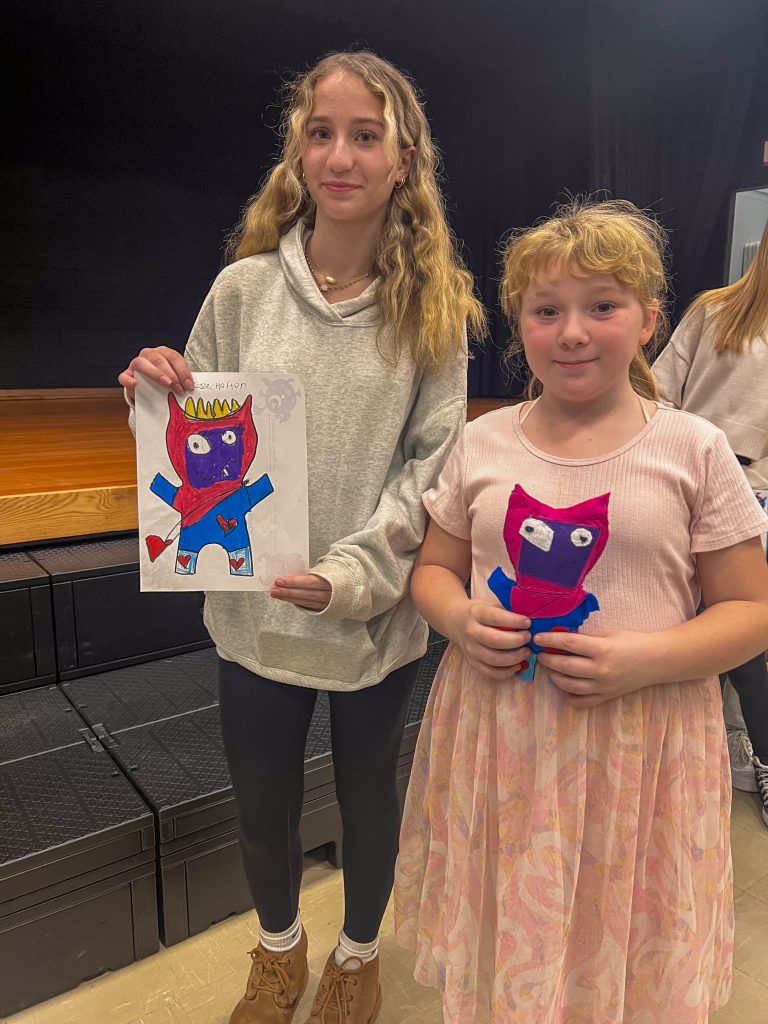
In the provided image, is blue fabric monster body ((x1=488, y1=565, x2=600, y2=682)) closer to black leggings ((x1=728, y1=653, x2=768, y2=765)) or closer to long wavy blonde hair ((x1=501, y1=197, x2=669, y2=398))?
long wavy blonde hair ((x1=501, y1=197, x2=669, y2=398))

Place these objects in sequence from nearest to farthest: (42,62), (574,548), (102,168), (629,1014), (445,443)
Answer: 1. (574,548)
2. (629,1014)
3. (445,443)
4. (42,62)
5. (102,168)

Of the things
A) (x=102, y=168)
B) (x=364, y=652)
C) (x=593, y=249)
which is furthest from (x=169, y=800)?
(x=102, y=168)

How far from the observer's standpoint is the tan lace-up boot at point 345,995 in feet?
3.92

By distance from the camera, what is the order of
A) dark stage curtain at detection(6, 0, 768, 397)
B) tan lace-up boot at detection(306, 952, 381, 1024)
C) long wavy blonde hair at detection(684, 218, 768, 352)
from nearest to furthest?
tan lace-up boot at detection(306, 952, 381, 1024) → long wavy blonde hair at detection(684, 218, 768, 352) → dark stage curtain at detection(6, 0, 768, 397)

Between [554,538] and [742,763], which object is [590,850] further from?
[742,763]

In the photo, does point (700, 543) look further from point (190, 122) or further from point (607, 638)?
point (190, 122)

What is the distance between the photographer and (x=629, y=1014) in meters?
0.89

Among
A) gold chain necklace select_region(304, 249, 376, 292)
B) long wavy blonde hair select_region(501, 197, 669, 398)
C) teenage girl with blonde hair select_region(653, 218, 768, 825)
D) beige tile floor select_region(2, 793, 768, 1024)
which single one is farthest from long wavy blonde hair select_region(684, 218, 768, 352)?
beige tile floor select_region(2, 793, 768, 1024)

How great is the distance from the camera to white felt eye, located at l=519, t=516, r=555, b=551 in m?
0.76

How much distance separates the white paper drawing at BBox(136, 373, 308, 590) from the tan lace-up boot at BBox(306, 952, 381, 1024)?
26.4 inches

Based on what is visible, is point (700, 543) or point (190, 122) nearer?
point (700, 543)

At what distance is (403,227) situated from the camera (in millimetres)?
1023

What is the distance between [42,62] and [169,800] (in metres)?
3.23

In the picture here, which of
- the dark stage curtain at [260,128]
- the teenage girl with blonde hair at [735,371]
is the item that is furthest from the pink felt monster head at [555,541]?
the dark stage curtain at [260,128]
